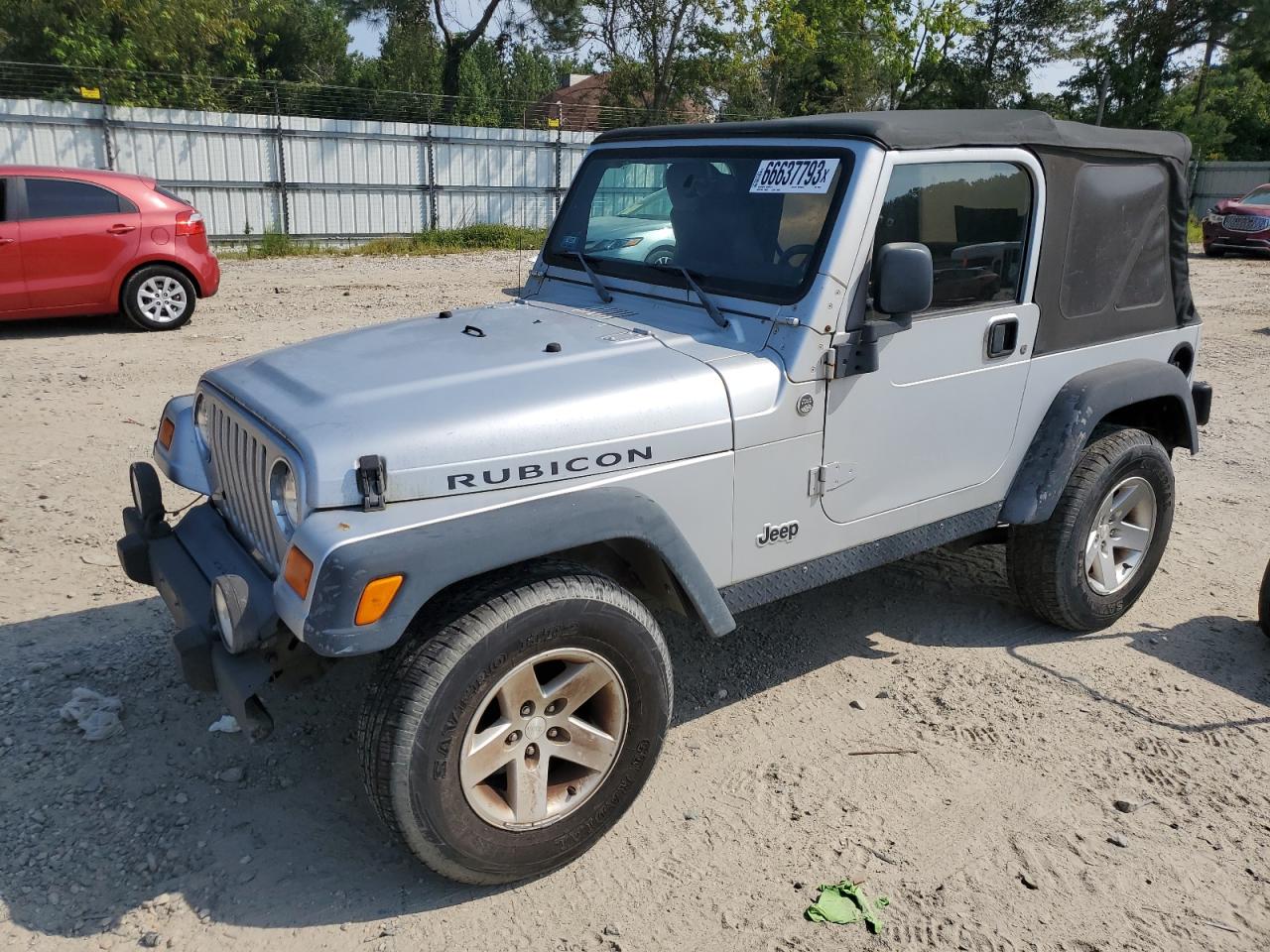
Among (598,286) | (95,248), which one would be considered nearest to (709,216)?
(598,286)

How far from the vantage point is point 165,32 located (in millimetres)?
24672

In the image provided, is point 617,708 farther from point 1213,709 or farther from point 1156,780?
point 1213,709

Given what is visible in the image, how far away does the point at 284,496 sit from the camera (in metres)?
2.80

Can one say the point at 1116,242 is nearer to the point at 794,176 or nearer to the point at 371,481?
the point at 794,176

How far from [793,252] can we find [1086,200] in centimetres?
146

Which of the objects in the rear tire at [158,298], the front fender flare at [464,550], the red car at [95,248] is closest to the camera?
the front fender flare at [464,550]

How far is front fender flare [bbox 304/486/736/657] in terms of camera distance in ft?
8.00

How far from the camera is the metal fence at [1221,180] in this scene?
90.0 feet

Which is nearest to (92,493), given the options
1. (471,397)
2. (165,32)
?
(471,397)

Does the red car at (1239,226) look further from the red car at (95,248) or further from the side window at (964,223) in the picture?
the side window at (964,223)

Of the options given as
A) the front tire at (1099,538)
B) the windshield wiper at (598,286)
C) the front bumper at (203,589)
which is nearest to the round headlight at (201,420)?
the front bumper at (203,589)

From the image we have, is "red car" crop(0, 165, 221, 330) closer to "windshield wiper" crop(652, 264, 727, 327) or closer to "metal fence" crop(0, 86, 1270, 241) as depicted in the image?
"metal fence" crop(0, 86, 1270, 241)

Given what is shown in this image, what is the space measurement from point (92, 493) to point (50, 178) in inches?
212

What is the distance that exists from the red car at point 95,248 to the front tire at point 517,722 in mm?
8638
